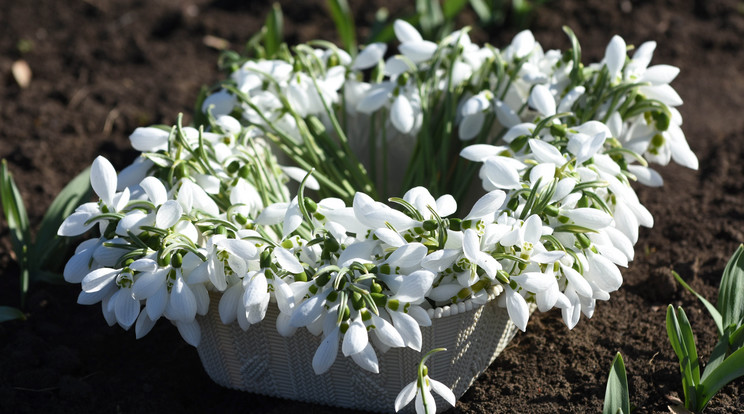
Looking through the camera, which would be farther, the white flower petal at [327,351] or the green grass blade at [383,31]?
the green grass blade at [383,31]

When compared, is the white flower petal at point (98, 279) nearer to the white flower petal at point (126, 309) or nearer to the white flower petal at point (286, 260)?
the white flower petal at point (126, 309)

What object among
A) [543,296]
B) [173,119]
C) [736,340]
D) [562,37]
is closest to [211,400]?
[543,296]

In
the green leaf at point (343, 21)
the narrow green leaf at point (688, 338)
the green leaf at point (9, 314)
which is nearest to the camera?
the narrow green leaf at point (688, 338)

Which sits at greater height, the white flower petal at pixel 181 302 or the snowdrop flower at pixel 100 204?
the snowdrop flower at pixel 100 204

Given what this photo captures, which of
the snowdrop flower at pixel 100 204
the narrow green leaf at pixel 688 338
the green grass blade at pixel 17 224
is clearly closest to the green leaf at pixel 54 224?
the green grass blade at pixel 17 224

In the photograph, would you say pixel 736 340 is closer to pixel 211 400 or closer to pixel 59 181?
pixel 211 400

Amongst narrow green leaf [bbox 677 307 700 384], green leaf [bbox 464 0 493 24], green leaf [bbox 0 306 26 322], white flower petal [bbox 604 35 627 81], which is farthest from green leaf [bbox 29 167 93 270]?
green leaf [bbox 464 0 493 24]

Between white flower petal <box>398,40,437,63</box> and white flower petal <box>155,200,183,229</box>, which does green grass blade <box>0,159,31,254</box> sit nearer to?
white flower petal <box>155,200,183,229</box>

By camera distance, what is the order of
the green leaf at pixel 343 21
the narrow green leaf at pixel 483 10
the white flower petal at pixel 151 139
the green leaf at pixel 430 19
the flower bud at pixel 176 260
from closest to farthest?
the flower bud at pixel 176 260
the white flower petal at pixel 151 139
the green leaf at pixel 343 21
the green leaf at pixel 430 19
the narrow green leaf at pixel 483 10
